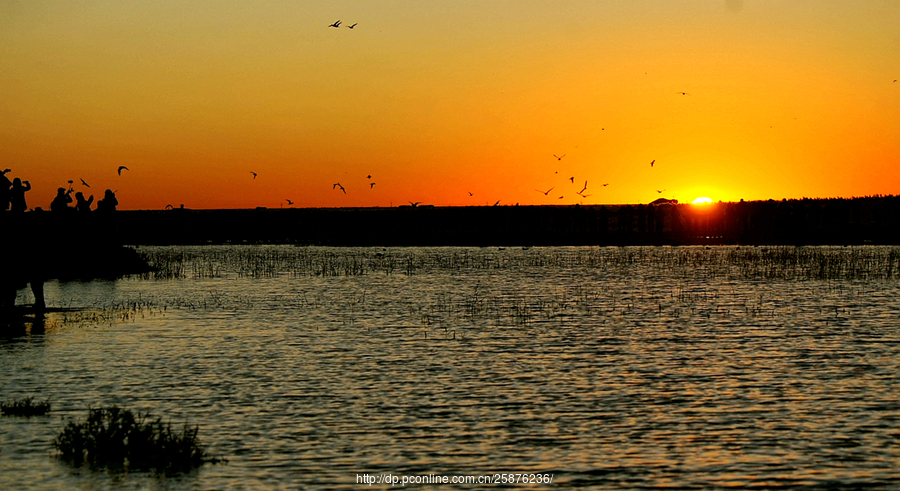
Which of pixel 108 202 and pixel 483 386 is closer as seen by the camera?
pixel 483 386

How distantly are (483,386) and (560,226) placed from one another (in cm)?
9514

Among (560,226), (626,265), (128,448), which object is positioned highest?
(560,226)

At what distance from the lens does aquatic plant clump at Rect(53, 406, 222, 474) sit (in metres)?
11.9

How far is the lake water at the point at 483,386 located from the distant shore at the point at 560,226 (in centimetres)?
5425

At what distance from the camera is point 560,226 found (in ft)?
366

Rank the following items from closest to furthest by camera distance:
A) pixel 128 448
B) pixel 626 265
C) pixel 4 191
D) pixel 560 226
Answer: pixel 128 448 < pixel 4 191 < pixel 626 265 < pixel 560 226

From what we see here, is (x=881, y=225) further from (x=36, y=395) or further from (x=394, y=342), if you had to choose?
(x=36, y=395)

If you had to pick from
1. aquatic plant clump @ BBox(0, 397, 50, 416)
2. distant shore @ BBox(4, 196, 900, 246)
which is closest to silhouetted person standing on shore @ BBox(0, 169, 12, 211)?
aquatic plant clump @ BBox(0, 397, 50, 416)

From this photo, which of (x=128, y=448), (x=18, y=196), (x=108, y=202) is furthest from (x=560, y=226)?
(x=128, y=448)

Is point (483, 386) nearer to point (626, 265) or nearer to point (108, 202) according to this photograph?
point (108, 202)

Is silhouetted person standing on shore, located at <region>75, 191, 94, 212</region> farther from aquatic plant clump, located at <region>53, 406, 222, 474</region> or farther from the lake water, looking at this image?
aquatic plant clump, located at <region>53, 406, 222, 474</region>

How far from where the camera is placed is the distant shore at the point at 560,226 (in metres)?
95.6

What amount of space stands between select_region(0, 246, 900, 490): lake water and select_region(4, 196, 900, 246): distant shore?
178 feet

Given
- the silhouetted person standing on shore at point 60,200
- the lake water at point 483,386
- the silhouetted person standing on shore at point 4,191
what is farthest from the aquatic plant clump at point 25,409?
the silhouetted person standing on shore at point 60,200
